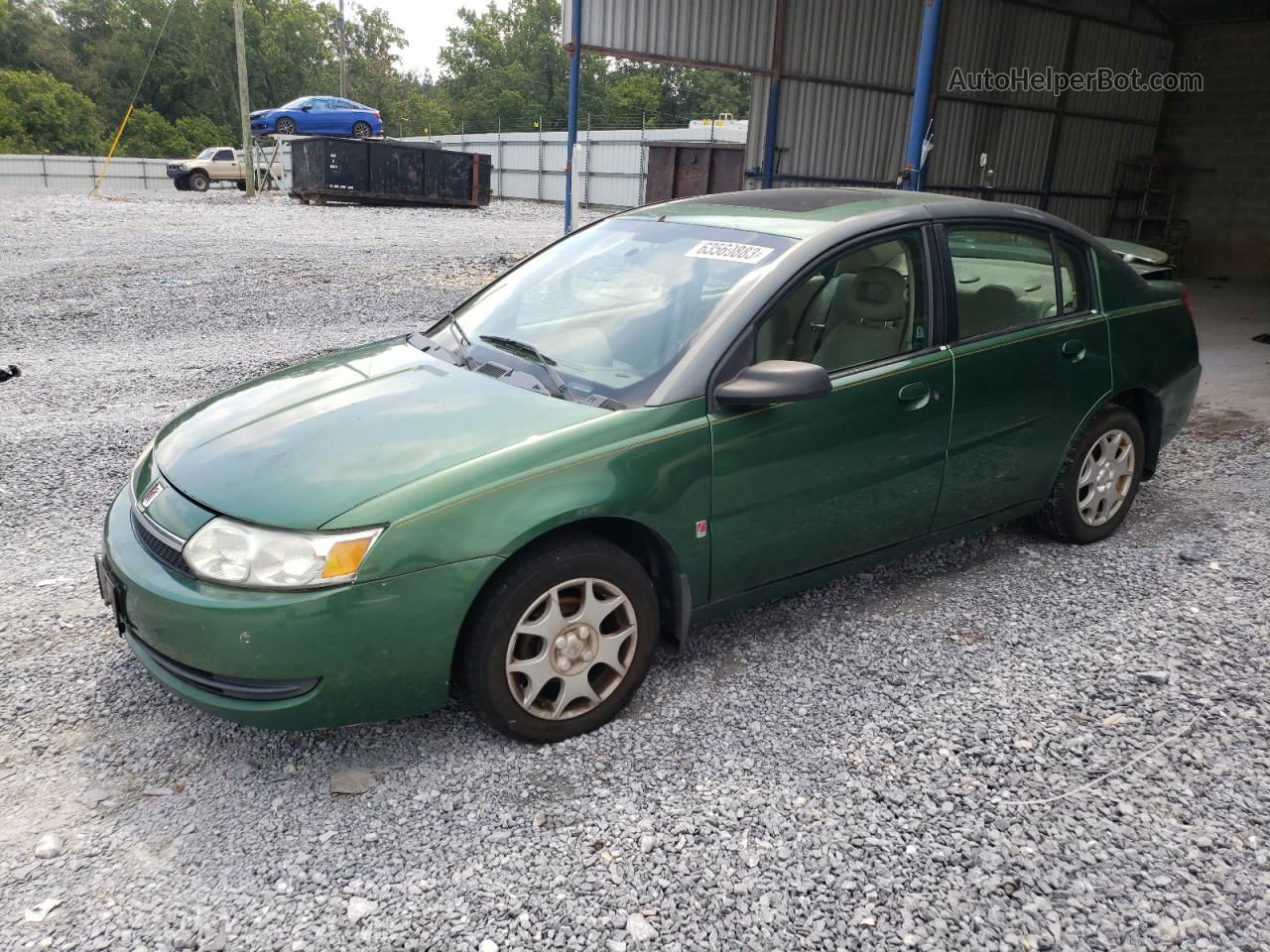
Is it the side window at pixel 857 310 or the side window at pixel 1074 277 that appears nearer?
the side window at pixel 857 310

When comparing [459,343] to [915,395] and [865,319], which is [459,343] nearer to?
[865,319]

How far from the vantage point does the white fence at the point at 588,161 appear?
34.3m

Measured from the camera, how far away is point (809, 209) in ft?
12.3

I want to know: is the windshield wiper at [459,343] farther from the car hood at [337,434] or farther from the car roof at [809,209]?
the car roof at [809,209]

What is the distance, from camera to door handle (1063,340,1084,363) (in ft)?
13.4

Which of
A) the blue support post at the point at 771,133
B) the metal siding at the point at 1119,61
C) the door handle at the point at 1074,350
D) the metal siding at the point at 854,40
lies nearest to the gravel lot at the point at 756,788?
the door handle at the point at 1074,350

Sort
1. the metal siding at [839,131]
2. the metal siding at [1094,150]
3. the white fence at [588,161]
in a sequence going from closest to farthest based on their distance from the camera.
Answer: the metal siding at [839,131], the metal siding at [1094,150], the white fence at [588,161]

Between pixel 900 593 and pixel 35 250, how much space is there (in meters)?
14.8

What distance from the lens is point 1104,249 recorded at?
4387 mm

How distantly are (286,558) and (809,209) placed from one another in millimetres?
2325

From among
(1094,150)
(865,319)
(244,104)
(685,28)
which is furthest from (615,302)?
(244,104)

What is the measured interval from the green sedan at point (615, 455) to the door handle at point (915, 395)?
0.04ft

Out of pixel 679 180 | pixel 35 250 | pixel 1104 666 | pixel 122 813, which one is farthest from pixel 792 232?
pixel 679 180

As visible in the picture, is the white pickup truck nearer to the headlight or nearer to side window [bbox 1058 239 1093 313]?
side window [bbox 1058 239 1093 313]
